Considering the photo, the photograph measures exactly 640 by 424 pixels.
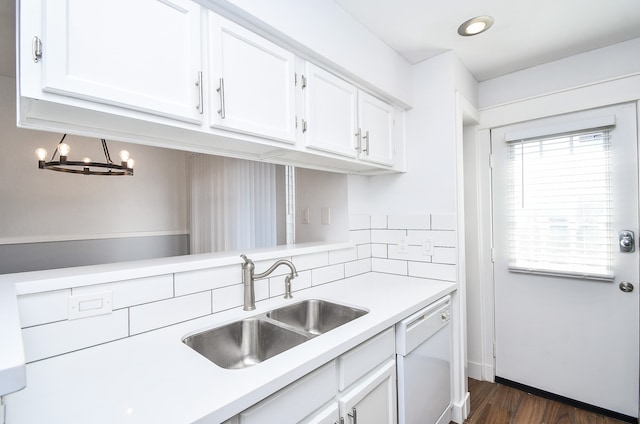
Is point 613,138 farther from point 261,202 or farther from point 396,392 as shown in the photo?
point 261,202

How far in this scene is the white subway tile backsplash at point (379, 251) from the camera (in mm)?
2225

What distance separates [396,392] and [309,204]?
4.39 feet

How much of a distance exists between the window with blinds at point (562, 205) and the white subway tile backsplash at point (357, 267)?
1091 mm

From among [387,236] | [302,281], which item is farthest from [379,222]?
[302,281]

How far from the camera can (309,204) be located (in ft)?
7.52

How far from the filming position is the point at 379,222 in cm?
225

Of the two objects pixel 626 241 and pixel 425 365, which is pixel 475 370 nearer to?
pixel 425 365

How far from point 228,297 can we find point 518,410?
2093mm

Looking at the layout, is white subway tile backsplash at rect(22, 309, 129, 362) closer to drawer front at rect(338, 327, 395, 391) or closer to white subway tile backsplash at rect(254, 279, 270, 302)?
white subway tile backsplash at rect(254, 279, 270, 302)

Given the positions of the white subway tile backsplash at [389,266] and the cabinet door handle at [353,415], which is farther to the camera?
the white subway tile backsplash at [389,266]

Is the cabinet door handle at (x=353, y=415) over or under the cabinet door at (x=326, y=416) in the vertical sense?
under

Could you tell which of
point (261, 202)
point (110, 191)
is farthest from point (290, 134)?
point (110, 191)

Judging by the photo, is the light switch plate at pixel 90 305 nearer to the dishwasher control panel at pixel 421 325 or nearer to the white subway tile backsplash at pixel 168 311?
the white subway tile backsplash at pixel 168 311

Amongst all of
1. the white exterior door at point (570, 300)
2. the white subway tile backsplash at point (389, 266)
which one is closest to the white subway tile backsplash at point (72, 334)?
the white subway tile backsplash at point (389, 266)
